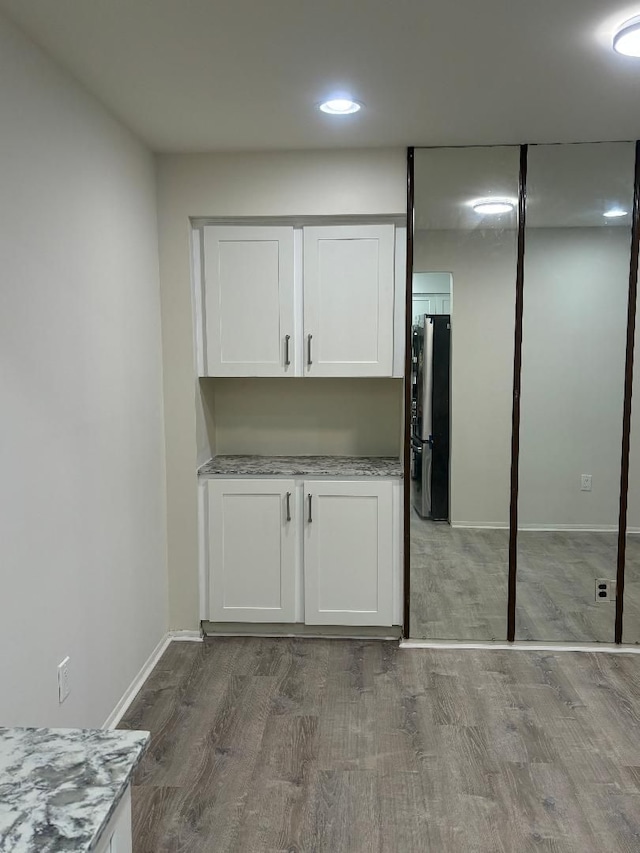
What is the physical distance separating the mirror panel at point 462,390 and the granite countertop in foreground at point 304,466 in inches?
9.1

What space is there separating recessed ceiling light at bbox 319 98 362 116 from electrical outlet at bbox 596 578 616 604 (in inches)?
99.9

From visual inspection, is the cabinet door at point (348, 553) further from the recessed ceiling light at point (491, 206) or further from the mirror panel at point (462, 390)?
the recessed ceiling light at point (491, 206)

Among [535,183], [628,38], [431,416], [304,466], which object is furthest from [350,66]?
[304,466]

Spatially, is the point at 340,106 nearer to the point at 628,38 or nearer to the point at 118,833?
the point at 628,38

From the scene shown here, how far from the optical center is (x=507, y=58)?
2.37 m

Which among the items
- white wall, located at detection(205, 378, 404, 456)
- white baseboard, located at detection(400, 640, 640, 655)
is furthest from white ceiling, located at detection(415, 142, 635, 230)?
white baseboard, located at detection(400, 640, 640, 655)

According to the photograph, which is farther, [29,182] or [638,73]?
[638,73]

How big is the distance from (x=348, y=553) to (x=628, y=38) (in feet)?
8.32

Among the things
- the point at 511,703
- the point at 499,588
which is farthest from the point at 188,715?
the point at 499,588

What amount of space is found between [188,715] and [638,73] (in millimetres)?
2992

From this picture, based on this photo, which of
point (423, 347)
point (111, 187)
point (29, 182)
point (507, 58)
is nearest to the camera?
point (29, 182)

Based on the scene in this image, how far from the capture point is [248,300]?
12.1ft

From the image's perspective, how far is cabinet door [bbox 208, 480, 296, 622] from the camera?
12.3ft

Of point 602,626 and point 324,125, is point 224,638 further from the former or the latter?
point 324,125
